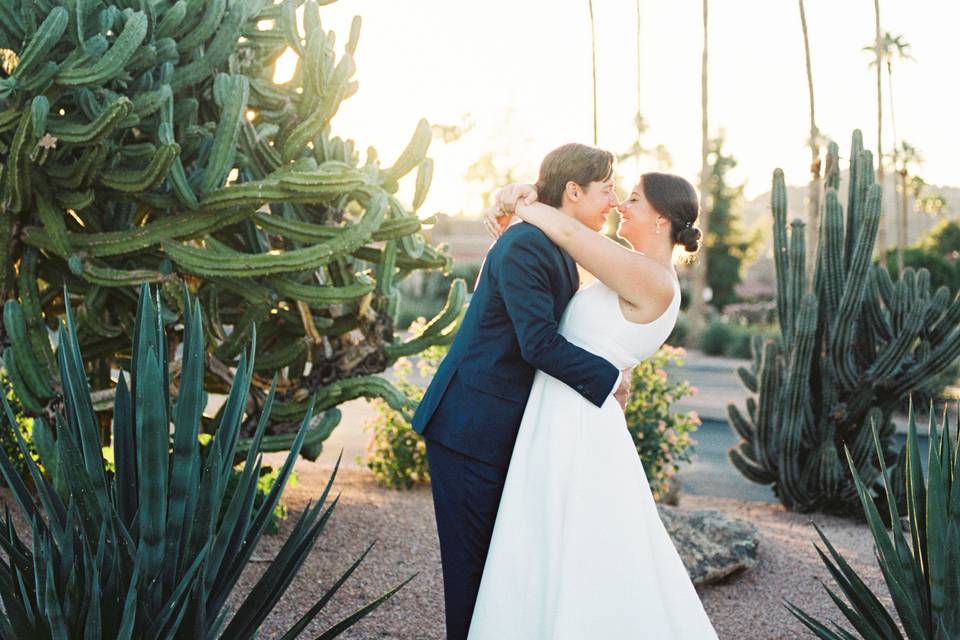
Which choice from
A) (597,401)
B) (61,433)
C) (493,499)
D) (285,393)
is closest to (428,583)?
(285,393)

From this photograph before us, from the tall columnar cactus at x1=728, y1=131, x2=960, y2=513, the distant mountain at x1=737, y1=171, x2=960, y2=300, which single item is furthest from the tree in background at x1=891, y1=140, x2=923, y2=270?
the tall columnar cactus at x1=728, y1=131, x2=960, y2=513

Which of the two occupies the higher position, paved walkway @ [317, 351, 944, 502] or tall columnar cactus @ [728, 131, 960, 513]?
tall columnar cactus @ [728, 131, 960, 513]

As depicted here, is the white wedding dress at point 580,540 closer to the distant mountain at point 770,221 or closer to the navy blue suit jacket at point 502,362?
the navy blue suit jacket at point 502,362

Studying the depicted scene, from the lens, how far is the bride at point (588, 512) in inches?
127

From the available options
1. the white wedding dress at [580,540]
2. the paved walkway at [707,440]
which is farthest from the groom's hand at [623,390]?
the paved walkway at [707,440]

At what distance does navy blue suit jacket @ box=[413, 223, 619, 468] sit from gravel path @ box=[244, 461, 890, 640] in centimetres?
102

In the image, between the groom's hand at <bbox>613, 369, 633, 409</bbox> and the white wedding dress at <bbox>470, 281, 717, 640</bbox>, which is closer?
the white wedding dress at <bbox>470, 281, 717, 640</bbox>

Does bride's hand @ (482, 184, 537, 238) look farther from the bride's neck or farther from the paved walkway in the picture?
the paved walkway

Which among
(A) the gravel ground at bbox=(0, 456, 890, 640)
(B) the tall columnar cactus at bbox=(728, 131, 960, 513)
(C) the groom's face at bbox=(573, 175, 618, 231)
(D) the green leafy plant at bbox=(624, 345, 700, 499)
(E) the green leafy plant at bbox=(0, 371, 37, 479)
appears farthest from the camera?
(D) the green leafy plant at bbox=(624, 345, 700, 499)

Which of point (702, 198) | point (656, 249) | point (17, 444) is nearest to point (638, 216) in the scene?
point (656, 249)

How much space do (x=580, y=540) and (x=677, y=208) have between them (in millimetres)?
1094

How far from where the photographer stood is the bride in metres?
3.22

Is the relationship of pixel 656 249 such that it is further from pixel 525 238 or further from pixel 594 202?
pixel 525 238

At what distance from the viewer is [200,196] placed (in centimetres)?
524
